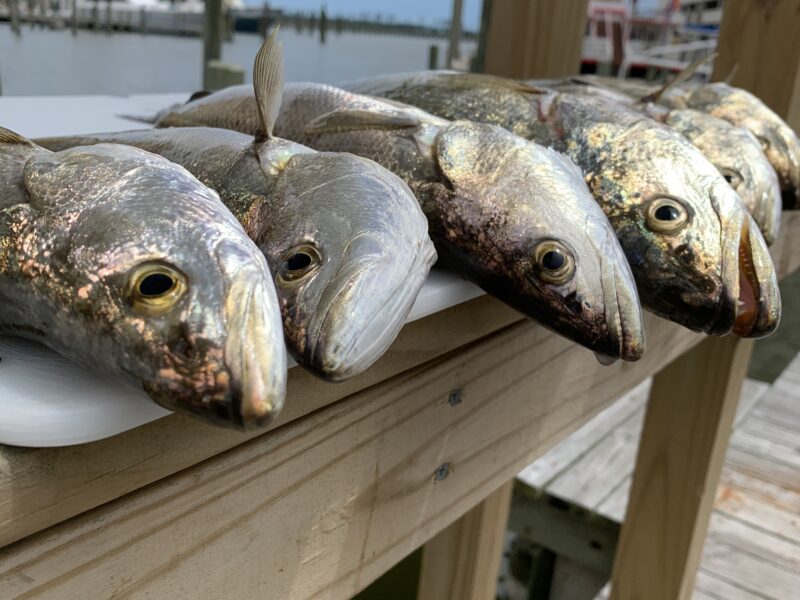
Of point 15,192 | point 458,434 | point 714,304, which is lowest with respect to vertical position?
point 458,434

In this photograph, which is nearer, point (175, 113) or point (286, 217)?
point (286, 217)

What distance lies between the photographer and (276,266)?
1.97 feet

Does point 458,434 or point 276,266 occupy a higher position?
point 276,266

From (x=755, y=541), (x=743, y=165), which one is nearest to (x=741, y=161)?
(x=743, y=165)

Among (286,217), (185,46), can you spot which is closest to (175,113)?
(286,217)

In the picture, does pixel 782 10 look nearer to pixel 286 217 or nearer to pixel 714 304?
pixel 714 304

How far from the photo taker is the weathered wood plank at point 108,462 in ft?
1.49

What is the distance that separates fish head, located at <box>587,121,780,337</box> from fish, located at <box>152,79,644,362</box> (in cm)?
9

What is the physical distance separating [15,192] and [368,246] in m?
0.27

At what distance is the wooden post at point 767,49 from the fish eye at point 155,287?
1.47m

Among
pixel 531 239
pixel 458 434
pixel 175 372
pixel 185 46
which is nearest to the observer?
pixel 175 372

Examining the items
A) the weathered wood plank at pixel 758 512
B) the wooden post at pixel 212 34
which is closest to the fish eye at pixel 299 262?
the weathered wood plank at pixel 758 512

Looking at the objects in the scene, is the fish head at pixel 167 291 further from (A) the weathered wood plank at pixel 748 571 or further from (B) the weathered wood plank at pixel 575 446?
(A) the weathered wood plank at pixel 748 571

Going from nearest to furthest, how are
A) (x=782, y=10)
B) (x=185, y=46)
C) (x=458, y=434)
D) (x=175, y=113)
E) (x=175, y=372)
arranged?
(x=175, y=372), (x=458, y=434), (x=175, y=113), (x=782, y=10), (x=185, y=46)
